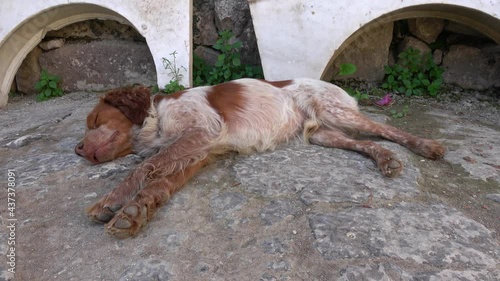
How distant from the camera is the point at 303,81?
12.6ft

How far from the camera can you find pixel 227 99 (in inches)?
135

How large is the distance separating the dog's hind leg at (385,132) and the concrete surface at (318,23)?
2.51ft

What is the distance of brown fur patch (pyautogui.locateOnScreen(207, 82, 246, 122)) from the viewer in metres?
3.35

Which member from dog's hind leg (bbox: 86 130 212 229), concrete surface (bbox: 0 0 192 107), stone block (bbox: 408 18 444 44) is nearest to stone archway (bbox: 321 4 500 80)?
stone block (bbox: 408 18 444 44)

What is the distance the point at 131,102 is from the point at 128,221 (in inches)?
49.1

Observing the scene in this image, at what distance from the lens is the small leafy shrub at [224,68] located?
458cm

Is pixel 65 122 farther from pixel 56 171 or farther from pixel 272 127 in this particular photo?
pixel 272 127

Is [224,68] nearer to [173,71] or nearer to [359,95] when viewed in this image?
[173,71]

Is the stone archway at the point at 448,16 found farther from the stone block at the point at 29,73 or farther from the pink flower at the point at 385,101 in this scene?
the stone block at the point at 29,73

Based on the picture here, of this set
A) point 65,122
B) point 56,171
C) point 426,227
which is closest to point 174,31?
point 65,122

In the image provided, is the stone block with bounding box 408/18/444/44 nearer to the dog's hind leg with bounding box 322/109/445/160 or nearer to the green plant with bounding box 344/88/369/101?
the green plant with bounding box 344/88/369/101

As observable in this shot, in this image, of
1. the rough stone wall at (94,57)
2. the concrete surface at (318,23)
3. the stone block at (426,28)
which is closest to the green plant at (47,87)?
the rough stone wall at (94,57)

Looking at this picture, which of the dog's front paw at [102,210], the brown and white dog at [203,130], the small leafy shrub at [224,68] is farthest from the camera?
the small leafy shrub at [224,68]

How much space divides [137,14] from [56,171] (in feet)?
7.00
